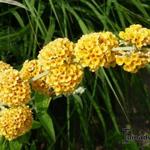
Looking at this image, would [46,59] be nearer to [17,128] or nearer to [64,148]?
[17,128]

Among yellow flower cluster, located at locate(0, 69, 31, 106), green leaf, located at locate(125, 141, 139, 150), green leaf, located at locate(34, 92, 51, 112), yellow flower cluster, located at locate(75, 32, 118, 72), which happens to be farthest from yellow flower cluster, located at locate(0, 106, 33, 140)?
green leaf, located at locate(125, 141, 139, 150)

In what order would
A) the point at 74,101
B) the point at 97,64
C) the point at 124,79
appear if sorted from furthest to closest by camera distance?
the point at 124,79
the point at 74,101
the point at 97,64

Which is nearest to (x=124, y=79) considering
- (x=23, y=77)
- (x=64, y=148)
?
(x=64, y=148)

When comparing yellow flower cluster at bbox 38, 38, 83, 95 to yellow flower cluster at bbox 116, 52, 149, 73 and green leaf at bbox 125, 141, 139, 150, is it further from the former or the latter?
green leaf at bbox 125, 141, 139, 150

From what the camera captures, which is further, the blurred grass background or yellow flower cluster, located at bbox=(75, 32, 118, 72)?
the blurred grass background

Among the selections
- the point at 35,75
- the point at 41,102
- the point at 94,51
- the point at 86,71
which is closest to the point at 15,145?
the point at 41,102

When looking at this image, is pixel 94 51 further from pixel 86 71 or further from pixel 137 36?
pixel 86 71
